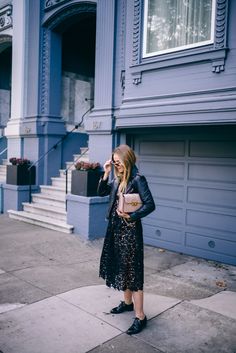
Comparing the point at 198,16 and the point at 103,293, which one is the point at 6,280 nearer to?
the point at 103,293

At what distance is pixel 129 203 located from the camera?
11.6 ft

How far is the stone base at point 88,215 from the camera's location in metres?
7.50

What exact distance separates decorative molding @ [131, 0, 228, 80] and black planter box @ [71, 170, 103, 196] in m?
2.15

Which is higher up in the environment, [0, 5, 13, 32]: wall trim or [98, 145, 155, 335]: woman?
[0, 5, 13, 32]: wall trim

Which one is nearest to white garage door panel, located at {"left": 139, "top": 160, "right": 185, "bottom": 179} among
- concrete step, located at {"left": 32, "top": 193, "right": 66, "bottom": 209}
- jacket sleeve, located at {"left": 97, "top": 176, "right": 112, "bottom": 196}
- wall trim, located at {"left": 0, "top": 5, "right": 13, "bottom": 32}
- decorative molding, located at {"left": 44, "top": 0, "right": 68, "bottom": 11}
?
concrete step, located at {"left": 32, "top": 193, "right": 66, "bottom": 209}

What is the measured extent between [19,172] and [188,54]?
578 cm

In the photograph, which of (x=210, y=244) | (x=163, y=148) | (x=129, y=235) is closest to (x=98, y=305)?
(x=129, y=235)

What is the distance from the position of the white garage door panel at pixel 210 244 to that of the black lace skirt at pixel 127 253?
3.19 m

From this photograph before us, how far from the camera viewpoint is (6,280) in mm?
5180

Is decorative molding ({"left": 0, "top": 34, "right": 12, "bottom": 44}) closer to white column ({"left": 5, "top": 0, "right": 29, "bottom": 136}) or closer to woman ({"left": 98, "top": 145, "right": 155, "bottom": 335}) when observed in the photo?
white column ({"left": 5, "top": 0, "right": 29, "bottom": 136})

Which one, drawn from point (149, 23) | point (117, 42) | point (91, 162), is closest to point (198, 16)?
point (149, 23)

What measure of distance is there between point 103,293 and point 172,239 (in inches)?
112

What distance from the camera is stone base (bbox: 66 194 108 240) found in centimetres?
750

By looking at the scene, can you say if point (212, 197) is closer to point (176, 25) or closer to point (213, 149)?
point (213, 149)
